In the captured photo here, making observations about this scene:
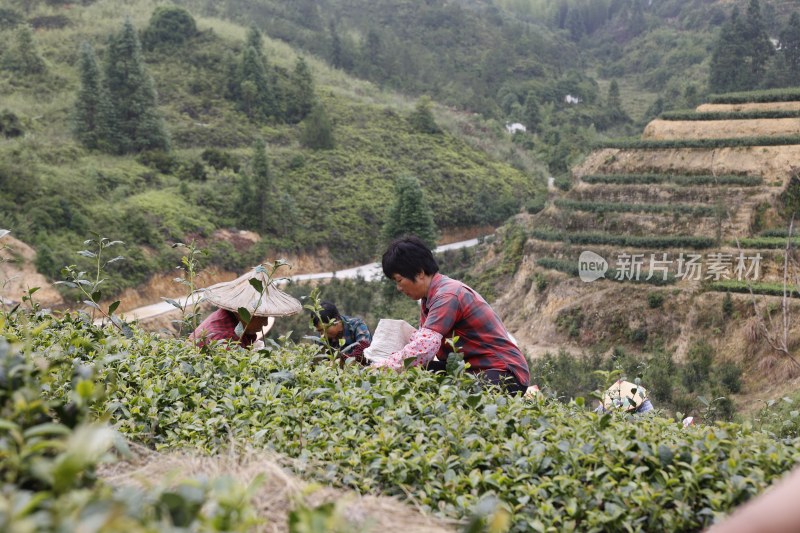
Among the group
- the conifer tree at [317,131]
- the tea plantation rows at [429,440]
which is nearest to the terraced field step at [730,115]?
the conifer tree at [317,131]

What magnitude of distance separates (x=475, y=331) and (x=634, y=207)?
53.5 feet

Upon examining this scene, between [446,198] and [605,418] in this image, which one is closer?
[605,418]

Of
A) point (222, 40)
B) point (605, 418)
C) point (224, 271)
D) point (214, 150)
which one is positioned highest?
point (605, 418)

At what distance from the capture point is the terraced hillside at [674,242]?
15.8m

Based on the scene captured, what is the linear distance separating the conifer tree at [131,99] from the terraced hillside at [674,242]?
13.6m

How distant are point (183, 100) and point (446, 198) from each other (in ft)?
39.2

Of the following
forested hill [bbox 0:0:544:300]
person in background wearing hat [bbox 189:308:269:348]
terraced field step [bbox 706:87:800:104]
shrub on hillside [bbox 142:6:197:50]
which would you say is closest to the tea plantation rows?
person in background wearing hat [bbox 189:308:269:348]

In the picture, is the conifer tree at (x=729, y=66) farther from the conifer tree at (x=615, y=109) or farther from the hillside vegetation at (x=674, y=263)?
the hillside vegetation at (x=674, y=263)

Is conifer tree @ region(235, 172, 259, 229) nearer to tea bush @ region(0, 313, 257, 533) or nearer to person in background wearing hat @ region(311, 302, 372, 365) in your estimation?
person in background wearing hat @ region(311, 302, 372, 365)

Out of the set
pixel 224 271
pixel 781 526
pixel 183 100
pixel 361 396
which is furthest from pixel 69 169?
pixel 781 526

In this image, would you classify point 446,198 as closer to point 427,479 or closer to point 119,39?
point 119,39

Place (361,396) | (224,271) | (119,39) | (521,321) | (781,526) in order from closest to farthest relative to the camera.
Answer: (781,526) → (361,396) → (521,321) → (224,271) → (119,39)

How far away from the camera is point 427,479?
2.20 metres

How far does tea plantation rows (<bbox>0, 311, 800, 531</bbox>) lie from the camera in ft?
6.60
